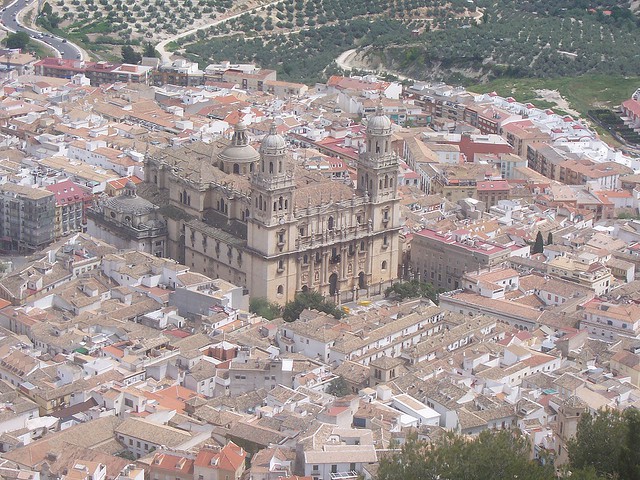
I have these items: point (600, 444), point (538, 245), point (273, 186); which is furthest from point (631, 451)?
point (538, 245)

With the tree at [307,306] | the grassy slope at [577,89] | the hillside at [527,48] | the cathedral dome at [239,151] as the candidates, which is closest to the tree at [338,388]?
the tree at [307,306]

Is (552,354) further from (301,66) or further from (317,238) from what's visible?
(301,66)

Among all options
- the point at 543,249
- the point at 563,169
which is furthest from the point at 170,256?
the point at 563,169

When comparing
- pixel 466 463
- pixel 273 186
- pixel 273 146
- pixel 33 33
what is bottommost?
pixel 33 33

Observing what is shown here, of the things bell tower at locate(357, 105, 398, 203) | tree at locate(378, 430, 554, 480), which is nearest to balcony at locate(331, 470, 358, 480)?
tree at locate(378, 430, 554, 480)

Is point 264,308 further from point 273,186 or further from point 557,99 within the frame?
point 557,99

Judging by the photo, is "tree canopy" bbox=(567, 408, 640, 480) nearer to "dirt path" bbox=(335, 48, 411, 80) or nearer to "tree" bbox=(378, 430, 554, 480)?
"tree" bbox=(378, 430, 554, 480)
